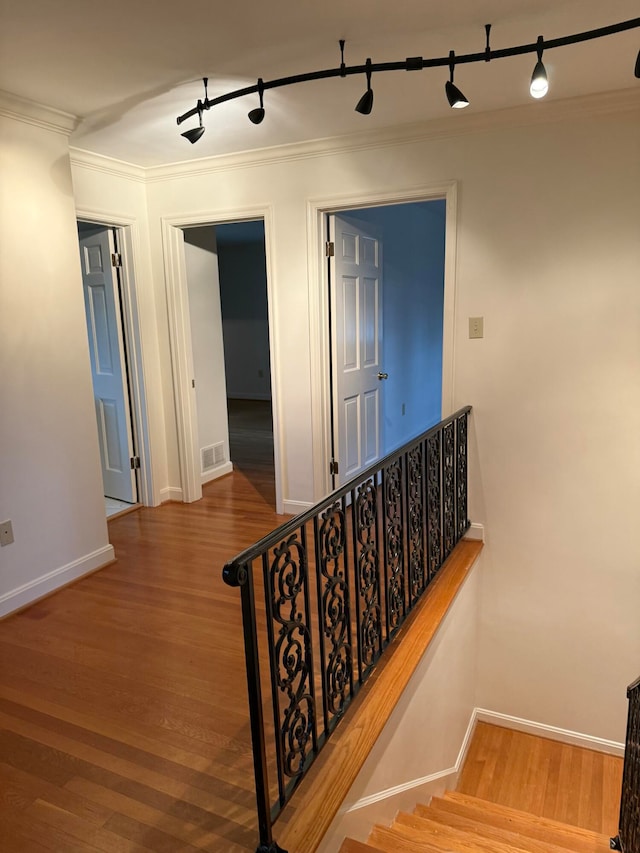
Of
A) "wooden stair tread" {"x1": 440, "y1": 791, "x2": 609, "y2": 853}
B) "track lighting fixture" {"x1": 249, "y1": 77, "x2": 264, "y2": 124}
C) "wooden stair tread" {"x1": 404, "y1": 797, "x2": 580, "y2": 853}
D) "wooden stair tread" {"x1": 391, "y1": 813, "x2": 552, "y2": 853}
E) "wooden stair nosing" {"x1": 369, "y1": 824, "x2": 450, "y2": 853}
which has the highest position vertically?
"track lighting fixture" {"x1": 249, "y1": 77, "x2": 264, "y2": 124}

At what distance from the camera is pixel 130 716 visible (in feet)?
7.20

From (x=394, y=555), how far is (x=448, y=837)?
1.09 m

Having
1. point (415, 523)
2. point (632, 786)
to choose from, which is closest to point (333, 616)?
point (415, 523)

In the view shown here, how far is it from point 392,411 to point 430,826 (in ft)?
11.9

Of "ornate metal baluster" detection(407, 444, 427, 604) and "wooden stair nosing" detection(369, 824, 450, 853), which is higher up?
"ornate metal baluster" detection(407, 444, 427, 604)

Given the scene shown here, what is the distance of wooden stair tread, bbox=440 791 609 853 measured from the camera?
2.56 metres

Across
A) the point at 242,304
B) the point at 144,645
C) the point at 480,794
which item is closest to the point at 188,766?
the point at 144,645

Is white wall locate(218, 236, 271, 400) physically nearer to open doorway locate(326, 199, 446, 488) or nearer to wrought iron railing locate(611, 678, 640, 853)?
open doorway locate(326, 199, 446, 488)

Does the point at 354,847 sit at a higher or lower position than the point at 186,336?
lower

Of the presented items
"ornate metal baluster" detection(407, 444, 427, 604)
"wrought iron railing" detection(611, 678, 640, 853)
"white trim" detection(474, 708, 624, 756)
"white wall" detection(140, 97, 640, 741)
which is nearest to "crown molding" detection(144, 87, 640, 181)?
"white wall" detection(140, 97, 640, 741)

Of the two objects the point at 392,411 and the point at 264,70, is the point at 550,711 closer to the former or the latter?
the point at 392,411

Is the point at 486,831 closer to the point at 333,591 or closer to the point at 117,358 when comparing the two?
the point at 333,591

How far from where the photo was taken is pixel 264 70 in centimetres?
249

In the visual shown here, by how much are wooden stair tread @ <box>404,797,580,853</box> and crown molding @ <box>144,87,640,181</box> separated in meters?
3.37
